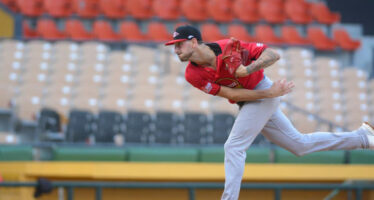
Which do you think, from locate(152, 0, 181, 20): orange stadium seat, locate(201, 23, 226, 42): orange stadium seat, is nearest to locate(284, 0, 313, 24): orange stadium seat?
locate(201, 23, 226, 42): orange stadium seat

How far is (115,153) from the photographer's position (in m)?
6.86

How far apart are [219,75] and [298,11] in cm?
1067

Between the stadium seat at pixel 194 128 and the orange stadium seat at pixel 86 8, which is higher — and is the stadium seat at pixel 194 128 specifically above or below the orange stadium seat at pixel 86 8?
below

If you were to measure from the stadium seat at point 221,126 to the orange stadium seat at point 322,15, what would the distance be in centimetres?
658

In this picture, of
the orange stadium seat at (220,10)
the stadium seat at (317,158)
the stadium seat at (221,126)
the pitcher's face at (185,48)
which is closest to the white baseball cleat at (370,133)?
the pitcher's face at (185,48)

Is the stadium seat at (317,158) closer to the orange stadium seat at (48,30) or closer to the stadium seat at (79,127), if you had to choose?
the stadium seat at (79,127)

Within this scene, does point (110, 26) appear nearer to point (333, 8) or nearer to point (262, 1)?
point (262, 1)

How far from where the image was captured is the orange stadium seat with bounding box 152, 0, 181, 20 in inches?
528

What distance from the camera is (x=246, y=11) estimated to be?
1371 centimetres

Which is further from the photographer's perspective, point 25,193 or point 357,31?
point 357,31

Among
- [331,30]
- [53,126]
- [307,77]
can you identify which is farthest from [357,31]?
[53,126]

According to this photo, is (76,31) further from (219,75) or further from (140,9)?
(219,75)

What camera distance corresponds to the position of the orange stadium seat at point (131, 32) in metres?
12.6

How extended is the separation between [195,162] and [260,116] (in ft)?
10.6
